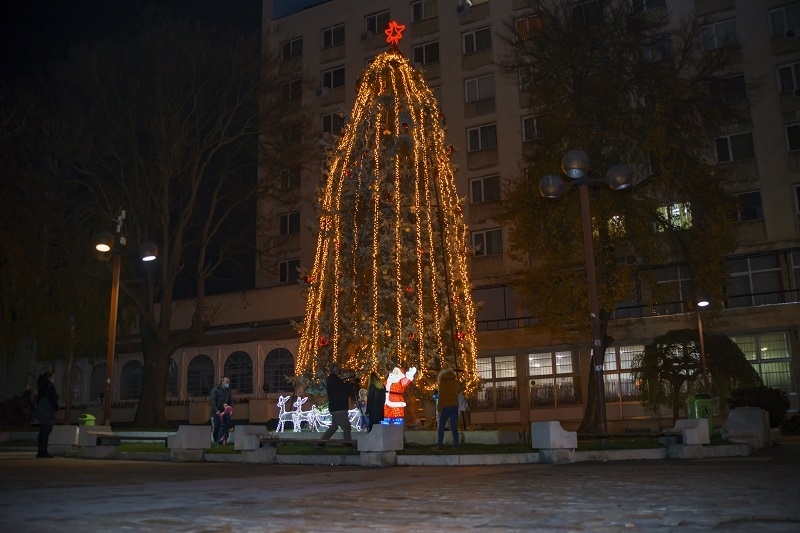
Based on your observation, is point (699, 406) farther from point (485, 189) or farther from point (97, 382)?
point (97, 382)

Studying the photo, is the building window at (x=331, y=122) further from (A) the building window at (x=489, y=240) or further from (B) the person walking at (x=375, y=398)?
(B) the person walking at (x=375, y=398)

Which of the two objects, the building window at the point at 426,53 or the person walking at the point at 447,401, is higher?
the building window at the point at 426,53

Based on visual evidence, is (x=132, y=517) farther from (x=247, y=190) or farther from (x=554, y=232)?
(x=247, y=190)

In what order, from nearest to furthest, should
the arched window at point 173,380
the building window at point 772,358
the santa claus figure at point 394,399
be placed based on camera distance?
1. the santa claus figure at point 394,399
2. the building window at point 772,358
3. the arched window at point 173,380

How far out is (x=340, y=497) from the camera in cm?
792

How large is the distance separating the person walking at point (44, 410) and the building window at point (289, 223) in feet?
89.7

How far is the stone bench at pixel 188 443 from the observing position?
15.5 m

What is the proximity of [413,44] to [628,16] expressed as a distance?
20.4 meters

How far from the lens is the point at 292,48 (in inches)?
1834

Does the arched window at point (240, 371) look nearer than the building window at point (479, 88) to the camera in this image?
Yes

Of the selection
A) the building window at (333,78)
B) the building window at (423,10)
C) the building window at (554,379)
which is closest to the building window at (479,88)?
the building window at (423,10)

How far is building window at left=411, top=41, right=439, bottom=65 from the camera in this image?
42000mm

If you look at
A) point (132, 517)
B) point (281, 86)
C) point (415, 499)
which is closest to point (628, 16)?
point (281, 86)

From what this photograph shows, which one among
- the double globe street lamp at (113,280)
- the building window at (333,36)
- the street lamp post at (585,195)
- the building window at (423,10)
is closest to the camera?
the street lamp post at (585,195)
